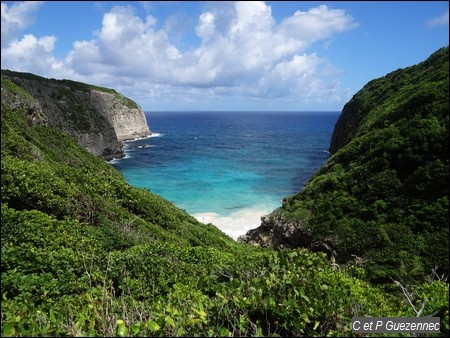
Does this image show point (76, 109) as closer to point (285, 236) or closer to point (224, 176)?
point (224, 176)

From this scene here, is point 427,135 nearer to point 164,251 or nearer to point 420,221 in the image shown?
point 420,221

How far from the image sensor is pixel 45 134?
3028 cm

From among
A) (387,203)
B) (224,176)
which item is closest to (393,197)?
(387,203)

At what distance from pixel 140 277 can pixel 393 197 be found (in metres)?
19.4

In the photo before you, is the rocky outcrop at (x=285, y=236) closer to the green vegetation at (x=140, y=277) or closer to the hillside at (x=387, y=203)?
the hillside at (x=387, y=203)

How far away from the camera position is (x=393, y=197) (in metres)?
23.6

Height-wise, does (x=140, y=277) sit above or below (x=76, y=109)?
below

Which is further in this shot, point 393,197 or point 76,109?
point 76,109

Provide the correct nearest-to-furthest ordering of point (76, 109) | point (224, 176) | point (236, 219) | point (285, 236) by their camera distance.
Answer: point (285, 236)
point (236, 219)
point (224, 176)
point (76, 109)

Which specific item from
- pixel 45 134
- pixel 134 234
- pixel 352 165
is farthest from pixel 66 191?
pixel 352 165

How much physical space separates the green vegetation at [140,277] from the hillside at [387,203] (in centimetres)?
54

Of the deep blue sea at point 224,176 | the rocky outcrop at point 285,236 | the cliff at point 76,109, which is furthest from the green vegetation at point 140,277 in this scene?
the cliff at point 76,109

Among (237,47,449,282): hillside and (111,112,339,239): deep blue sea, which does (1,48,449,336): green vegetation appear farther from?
(111,112,339,239): deep blue sea

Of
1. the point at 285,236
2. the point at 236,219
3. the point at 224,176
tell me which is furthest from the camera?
the point at 224,176
